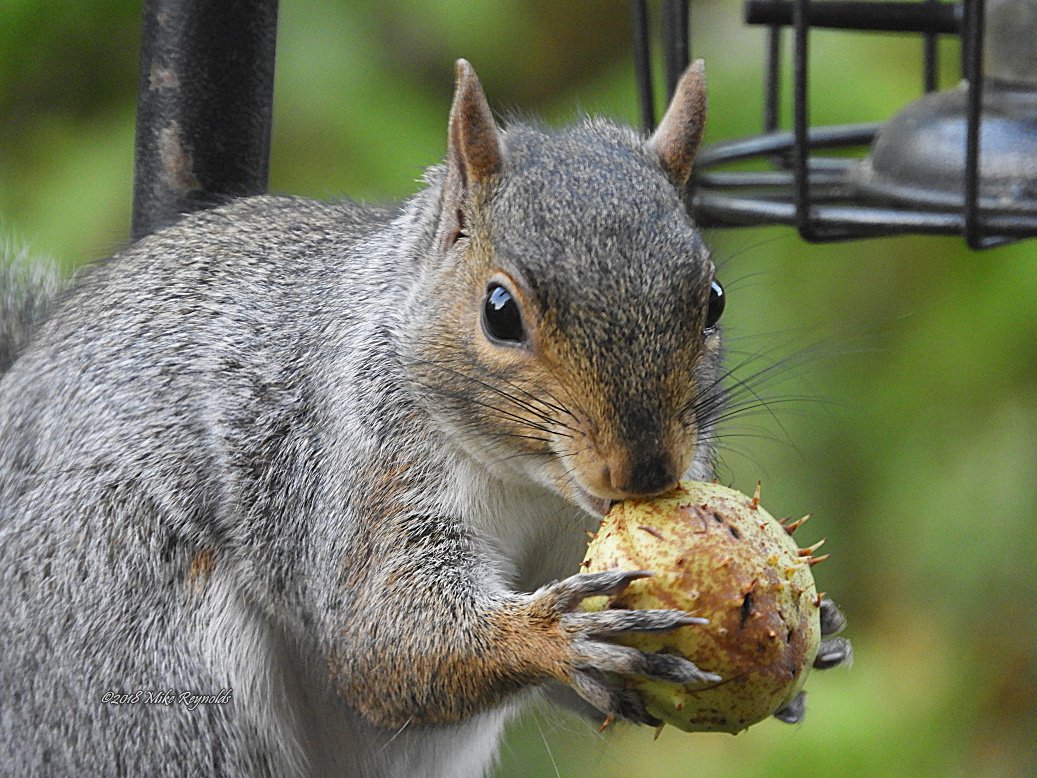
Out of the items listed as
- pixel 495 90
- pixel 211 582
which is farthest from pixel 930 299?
pixel 211 582

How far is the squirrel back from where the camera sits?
1.38 metres

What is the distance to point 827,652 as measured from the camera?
161cm

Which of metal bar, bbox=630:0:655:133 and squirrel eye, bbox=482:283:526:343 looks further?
metal bar, bbox=630:0:655:133

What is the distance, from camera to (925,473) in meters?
2.87

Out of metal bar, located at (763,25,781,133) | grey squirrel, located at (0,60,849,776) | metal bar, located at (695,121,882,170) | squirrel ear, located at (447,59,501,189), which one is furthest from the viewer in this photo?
metal bar, located at (763,25,781,133)

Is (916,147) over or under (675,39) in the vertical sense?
under

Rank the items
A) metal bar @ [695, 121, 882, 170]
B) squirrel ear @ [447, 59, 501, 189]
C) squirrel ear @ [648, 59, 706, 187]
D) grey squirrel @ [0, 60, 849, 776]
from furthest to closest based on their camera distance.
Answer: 1. metal bar @ [695, 121, 882, 170]
2. squirrel ear @ [648, 59, 706, 187]
3. squirrel ear @ [447, 59, 501, 189]
4. grey squirrel @ [0, 60, 849, 776]

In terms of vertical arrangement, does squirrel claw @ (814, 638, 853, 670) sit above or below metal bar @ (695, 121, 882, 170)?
below

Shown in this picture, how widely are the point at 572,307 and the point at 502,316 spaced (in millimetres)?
117

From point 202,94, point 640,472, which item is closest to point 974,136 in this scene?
point 640,472

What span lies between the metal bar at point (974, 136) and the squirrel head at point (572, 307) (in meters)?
0.30

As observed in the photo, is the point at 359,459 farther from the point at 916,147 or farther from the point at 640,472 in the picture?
the point at 916,147

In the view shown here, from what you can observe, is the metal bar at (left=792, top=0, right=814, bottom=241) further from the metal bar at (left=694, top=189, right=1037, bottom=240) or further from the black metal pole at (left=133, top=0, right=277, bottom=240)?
the black metal pole at (left=133, top=0, right=277, bottom=240)

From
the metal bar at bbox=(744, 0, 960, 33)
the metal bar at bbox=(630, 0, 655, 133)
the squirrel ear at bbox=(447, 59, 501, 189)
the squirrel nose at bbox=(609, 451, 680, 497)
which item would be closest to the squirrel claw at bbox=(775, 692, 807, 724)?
the squirrel nose at bbox=(609, 451, 680, 497)
